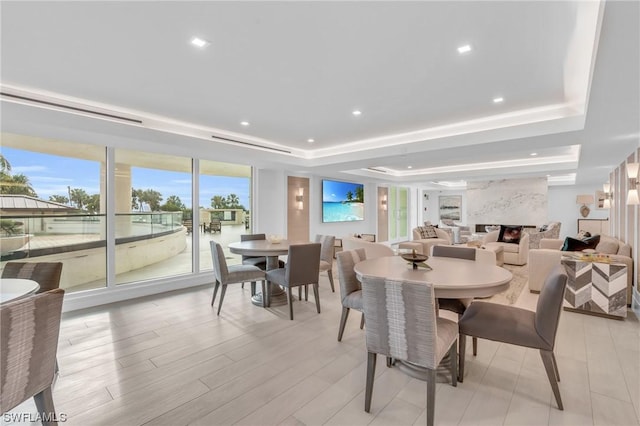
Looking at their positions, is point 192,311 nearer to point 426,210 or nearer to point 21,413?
point 21,413

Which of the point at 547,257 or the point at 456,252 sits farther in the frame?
the point at 547,257

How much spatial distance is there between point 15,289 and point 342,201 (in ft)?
23.4

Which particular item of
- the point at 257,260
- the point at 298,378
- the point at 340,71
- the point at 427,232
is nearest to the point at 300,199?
the point at 257,260

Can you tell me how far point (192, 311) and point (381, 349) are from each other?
291cm

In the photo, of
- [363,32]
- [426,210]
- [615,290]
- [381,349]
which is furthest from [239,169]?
[426,210]

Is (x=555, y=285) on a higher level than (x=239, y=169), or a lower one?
Result: lower

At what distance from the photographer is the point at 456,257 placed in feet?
11.2

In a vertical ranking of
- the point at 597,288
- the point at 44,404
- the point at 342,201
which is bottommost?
the point at 44,404

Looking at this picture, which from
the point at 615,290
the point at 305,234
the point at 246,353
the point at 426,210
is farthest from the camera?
the point at 426,210

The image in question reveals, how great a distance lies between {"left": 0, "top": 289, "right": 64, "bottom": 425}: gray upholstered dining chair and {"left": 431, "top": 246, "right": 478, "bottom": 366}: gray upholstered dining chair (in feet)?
9.75

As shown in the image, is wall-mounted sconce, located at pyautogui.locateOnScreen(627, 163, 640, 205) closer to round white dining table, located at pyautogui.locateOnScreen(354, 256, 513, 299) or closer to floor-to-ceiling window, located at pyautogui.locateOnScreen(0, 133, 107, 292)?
round white dining table, located at pyautogui.locateOnScreen(354, 256, 513, 299)

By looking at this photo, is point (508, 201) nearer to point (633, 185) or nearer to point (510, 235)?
point (510, 235)

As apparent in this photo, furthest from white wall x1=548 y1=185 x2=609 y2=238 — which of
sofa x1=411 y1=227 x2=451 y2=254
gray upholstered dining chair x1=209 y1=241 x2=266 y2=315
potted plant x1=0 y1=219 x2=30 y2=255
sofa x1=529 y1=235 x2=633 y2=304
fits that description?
potted plant x1=0 y1=219 x2=30 y2=255

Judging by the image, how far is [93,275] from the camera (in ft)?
14.6
